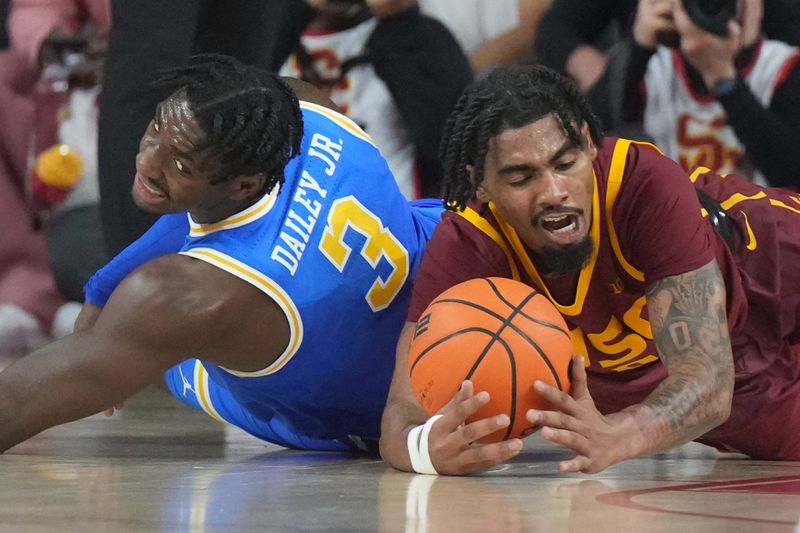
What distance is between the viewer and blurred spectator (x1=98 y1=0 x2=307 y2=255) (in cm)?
425

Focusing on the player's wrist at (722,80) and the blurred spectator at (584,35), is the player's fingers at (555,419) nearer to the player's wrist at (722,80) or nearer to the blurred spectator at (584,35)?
the player's wrist at (722,80)

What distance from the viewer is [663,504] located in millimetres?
2744

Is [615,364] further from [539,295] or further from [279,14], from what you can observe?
[279,14]

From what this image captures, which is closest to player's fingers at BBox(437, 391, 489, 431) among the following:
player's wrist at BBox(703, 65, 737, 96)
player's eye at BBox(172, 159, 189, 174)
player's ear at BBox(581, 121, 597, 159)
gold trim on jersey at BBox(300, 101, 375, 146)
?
player's ear at BBox(581, 121, 597, 159)

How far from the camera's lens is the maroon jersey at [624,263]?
3342mm

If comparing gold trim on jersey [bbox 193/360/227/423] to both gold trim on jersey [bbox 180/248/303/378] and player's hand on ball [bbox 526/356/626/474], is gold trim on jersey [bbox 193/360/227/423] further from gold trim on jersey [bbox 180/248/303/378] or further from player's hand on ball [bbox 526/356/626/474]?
player's hand on ball [bbox 526/356/626/474]

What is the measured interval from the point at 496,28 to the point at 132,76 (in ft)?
7.44

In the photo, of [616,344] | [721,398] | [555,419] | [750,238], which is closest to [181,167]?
[555,419]

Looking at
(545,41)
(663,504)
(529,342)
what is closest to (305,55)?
(545,41)

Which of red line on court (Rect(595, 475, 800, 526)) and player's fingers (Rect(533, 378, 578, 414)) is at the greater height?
player's fingers (Rect(533, 378, 578, 414))

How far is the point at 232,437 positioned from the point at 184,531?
1.89 m

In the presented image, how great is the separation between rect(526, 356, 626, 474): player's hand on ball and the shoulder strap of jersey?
0.49 metres

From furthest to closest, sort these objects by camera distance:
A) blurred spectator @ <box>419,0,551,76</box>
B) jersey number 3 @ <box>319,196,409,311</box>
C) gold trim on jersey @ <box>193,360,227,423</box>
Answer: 1. blurred spectator @ <box>419,0,551,76</box>
2. gold trim on jersey @ <box>193,360,227,423</box>
3. jersey number 3 @ <box>319,196,409,311</box>

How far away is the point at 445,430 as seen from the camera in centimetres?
312
